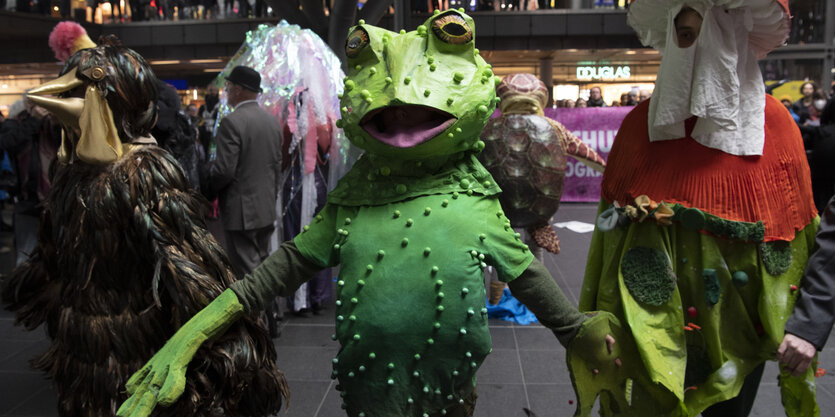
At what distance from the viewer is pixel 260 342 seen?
215 cm

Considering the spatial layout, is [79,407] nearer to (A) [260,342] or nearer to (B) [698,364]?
(A) [260,342]

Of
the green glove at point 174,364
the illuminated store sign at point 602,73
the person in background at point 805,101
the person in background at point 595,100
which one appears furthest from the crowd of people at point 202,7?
the green glove at point 174,364

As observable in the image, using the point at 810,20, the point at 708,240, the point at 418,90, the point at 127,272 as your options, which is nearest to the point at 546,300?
the point at 708,240

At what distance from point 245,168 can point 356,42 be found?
8.56ft

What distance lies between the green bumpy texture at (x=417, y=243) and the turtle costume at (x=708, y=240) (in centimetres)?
44

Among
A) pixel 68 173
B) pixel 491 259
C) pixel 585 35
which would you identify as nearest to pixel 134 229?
pixel 68 173

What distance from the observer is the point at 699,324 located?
2.05m

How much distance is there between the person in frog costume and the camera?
1676 mm

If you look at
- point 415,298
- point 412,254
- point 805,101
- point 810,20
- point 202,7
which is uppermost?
point 202,7

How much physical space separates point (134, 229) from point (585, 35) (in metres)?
14.9

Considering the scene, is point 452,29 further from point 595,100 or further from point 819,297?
point 595,100

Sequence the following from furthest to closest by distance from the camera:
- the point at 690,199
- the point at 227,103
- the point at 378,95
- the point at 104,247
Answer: the point at 227,103, the point at 104,247, the point at 690,199, the point at 378,95

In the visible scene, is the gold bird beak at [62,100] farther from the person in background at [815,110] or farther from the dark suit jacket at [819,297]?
the person in background at [815,110]

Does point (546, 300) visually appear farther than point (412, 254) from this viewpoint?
Yes
